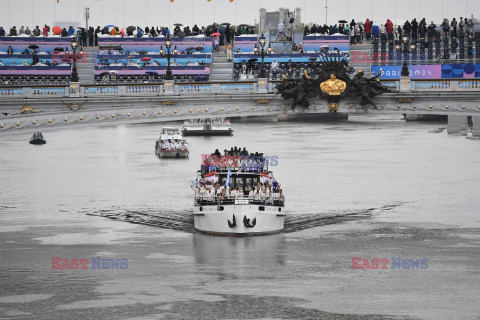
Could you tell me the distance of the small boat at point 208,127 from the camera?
161 m

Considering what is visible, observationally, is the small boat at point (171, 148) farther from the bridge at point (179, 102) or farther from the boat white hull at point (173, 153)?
the bridge at point (179, 102)

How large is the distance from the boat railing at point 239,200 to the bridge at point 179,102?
6711 millimetres

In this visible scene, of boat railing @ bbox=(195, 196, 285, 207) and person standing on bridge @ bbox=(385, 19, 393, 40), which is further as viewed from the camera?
person standing on bridge @ bbox=(385, 19, 393, 40)

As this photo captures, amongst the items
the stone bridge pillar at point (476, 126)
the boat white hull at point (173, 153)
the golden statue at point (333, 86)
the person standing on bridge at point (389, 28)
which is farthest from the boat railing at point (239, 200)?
the stone bridge pillar at point (476, 126)

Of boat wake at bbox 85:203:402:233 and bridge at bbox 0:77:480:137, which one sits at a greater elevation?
bridge at bbox 0:77:480:137

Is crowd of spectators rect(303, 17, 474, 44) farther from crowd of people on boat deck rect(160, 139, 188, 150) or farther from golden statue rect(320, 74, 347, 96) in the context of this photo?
golden statue rect(320, 74, 347, 96)

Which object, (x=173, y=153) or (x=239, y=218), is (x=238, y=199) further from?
(x=173, y=153)

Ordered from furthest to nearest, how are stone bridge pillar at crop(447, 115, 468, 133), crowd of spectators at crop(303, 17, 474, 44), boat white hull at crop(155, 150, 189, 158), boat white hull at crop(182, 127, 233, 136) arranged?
boat white hull at crop(182, 127, 233, 136), stone bridge pillar at crop(447, 115, 468, 133), boat white hull at crop(155, 150, 189, 158), crowd of spectators at crop(303, 17, 474, 44)

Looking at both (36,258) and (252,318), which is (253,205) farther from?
(252,318)

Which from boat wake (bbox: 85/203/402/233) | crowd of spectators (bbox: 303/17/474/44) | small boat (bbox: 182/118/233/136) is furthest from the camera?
small boat (bbox: 182/118/233/136)

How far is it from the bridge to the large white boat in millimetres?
3707

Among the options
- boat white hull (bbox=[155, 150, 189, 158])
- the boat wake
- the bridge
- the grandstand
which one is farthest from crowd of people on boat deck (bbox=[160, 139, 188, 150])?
the bridge

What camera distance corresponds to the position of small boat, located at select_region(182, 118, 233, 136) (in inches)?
6324

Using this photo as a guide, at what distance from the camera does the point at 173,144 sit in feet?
455
